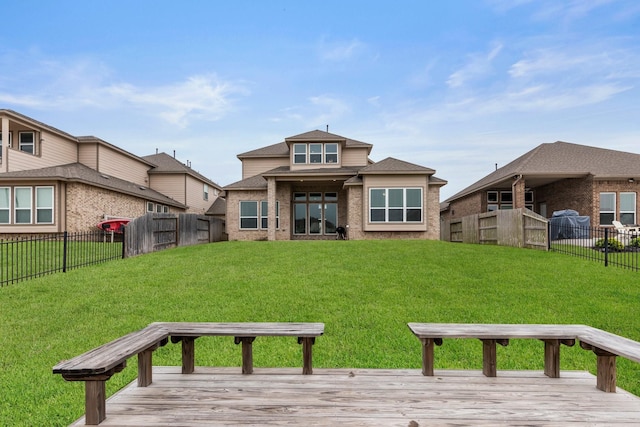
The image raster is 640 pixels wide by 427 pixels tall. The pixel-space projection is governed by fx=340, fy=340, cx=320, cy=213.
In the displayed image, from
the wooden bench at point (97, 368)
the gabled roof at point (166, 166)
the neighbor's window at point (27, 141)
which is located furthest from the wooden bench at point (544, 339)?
the gabled roof at point (166, 166)

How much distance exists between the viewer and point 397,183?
20609 millimetres

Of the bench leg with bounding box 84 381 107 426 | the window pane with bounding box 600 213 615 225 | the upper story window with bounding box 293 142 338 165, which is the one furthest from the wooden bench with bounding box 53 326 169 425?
the window pane with bounding box 600 213 615 225

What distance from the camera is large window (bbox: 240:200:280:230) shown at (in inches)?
Answer: 935

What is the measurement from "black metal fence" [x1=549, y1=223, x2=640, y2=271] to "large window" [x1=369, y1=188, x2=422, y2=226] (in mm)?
7056

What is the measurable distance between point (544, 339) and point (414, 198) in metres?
17.4

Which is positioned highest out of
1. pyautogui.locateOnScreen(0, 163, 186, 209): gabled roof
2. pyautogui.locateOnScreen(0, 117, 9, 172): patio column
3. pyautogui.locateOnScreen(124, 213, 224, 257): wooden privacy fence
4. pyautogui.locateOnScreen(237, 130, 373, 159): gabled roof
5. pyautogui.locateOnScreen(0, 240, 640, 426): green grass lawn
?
pyautogui.locateOnScreen(237, 130, 373, 159): gabled roof

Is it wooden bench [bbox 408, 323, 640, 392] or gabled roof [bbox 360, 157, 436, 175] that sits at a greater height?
gabled roof [bbox 360, 157, 436, 175]

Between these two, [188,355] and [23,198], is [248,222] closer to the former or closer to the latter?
[23,198]

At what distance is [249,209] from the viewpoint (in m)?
23.9

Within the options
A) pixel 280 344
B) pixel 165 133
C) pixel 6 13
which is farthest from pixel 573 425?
pixel 165 133

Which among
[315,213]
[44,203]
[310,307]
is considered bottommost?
[310,307]

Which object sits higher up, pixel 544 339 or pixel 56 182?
pixel 56 182

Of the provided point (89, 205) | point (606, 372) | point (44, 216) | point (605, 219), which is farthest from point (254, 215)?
point (605, 219)

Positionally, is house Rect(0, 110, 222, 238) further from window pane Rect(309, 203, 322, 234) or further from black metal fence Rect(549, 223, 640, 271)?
black metal fence Rect(549, 223, 640, 271)
